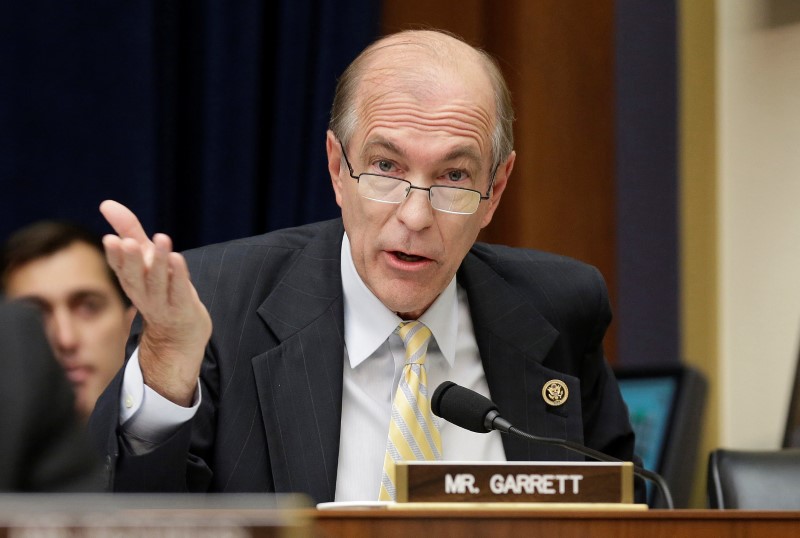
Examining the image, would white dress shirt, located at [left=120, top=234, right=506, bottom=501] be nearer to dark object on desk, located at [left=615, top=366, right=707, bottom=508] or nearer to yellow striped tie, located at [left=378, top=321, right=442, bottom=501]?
yellow striped tie, located at [left=378, top=321, right=442, bottom=501]

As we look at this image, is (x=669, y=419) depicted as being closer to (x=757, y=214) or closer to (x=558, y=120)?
(x=757, y=214)

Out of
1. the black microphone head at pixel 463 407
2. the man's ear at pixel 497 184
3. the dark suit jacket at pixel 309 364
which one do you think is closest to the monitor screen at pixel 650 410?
the dark suit jacket at pixel 309 364

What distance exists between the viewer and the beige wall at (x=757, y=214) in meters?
3.52

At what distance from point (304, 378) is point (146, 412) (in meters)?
0.36

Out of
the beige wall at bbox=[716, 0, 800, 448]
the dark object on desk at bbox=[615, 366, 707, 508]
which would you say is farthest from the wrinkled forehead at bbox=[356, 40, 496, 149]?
the beige wall at bbox=[716, 0, 800, 448]

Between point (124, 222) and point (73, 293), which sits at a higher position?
point (124, 222)

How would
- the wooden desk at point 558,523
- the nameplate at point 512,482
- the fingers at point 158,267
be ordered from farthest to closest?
1. the fingers at point 158,267
2. the nameplate at point 512,482
3. the wooden desk at point 558,523

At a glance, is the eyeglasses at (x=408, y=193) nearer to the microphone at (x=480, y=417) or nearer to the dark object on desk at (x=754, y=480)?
the microphone at (x=480, y=417)

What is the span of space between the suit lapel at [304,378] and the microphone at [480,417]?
11.8 inches

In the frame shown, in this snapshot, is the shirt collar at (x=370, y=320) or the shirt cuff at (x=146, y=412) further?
the shirt collar at (x=370, y=320)

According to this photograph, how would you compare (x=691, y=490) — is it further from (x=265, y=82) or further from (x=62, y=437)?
(x=62, y=437)

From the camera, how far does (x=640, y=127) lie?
3.90 metres

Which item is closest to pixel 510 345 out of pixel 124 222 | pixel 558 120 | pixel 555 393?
pixel 555 393

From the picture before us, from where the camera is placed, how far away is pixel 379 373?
2.14 meters
